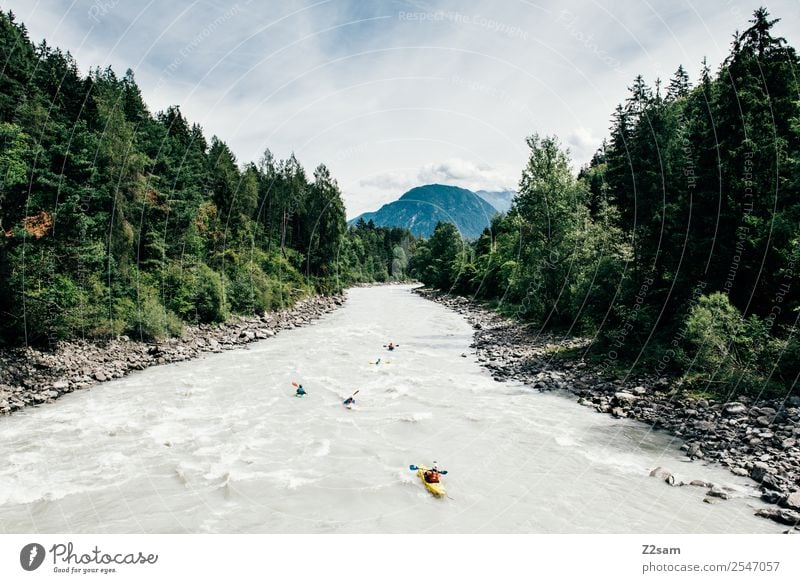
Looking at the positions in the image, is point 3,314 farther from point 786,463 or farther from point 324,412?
point 786,463

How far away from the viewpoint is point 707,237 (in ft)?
65.9

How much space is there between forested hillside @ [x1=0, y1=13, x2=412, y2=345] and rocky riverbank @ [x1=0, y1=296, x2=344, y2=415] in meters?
1.01

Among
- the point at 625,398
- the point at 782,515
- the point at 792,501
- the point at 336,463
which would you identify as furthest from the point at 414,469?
the point at 625,398

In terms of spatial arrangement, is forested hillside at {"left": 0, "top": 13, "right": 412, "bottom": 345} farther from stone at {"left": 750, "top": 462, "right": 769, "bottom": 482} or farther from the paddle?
stone at {"left": 750, "top": 462, "right": 769, "bottom": 482}

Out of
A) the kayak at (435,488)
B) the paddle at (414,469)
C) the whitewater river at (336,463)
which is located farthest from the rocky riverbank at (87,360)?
the kayak at (435,488)

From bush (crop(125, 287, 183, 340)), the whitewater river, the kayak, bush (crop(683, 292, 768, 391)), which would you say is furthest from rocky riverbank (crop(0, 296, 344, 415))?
bush (crop(683, 292, 768, 391))

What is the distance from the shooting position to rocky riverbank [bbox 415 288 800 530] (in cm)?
1160

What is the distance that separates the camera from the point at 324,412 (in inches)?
736

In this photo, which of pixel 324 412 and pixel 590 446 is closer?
pixel 590 446

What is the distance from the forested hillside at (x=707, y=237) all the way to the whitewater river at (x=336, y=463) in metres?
5.56

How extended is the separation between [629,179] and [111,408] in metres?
28.9

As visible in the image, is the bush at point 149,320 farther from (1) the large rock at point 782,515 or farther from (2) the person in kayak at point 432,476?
(1) the large rock at point 782,515
